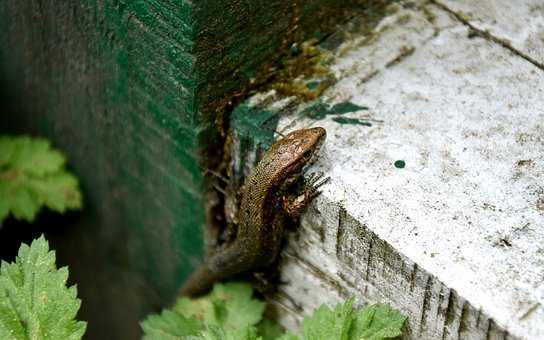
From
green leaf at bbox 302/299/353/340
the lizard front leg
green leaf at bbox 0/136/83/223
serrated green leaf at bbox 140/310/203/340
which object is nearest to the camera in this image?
green leaf at bbox 302/299/353/340

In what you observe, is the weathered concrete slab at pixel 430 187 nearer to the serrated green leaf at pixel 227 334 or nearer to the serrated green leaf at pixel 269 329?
the serrated green leaf at pixel 269 329

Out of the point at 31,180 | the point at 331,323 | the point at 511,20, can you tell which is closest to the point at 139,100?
the point at 31,180

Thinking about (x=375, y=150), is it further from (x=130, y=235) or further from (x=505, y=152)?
(x=130, y=235)

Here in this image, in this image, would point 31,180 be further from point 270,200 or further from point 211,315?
point 270,200

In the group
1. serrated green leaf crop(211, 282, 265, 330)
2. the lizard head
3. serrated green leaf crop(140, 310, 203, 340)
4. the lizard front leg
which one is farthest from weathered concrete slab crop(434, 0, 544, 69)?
serrated green leaf crop(140, 310, 203, 340)

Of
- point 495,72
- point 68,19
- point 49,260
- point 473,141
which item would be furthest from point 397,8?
point 49,260

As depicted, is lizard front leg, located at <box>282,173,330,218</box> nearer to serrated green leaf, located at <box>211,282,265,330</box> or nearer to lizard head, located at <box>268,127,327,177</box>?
lizard head, located at <box>268,127,327,177</box>

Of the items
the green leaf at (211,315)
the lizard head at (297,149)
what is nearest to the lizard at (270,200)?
the lizard head at (297,149)

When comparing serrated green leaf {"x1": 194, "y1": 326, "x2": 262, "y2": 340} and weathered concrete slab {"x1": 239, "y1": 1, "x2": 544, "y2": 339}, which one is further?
serrated green leaf {"x1": 194, "y1": 326, "x2": 262, "y2": 340}
